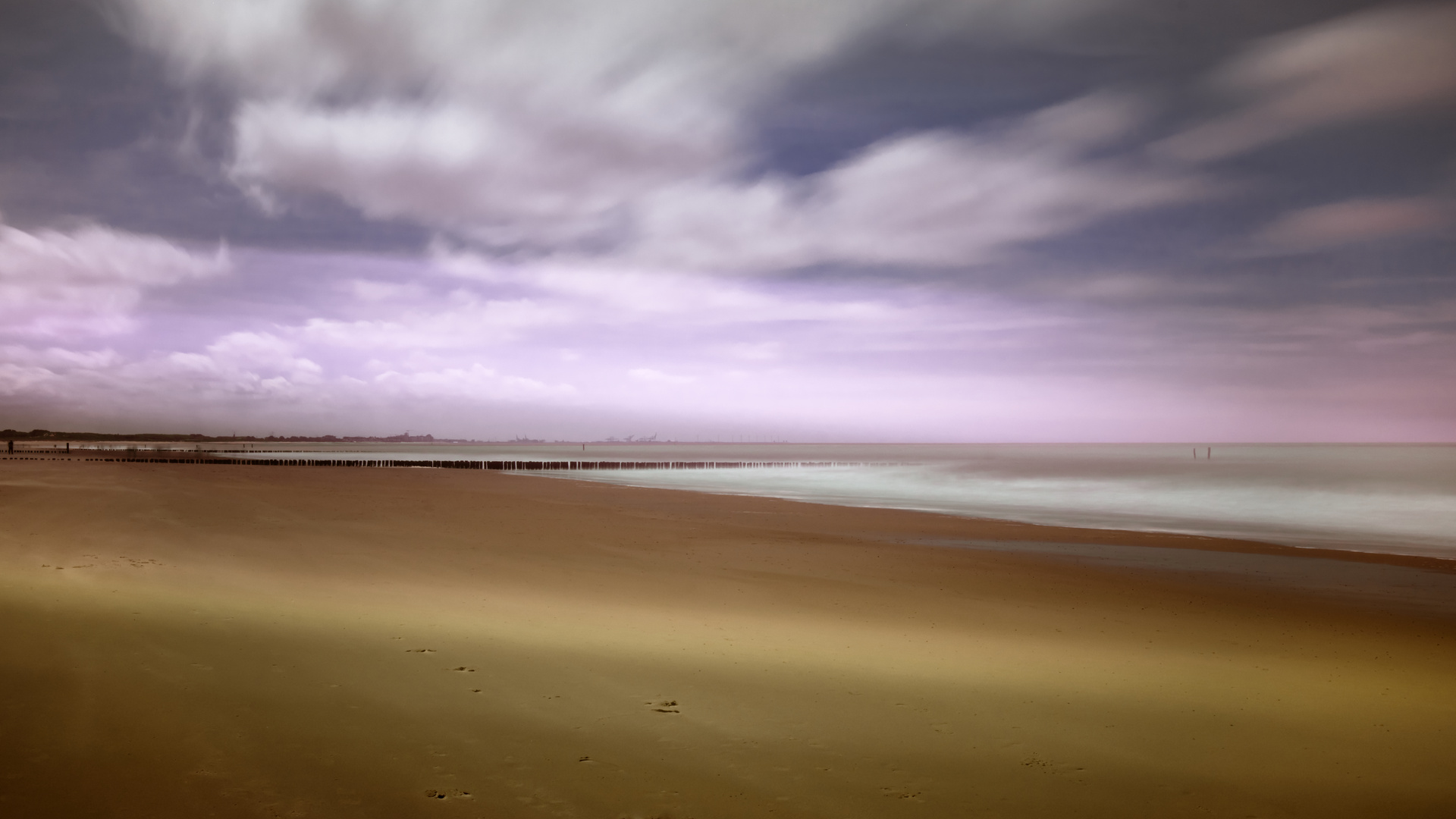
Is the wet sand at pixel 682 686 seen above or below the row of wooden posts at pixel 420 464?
above

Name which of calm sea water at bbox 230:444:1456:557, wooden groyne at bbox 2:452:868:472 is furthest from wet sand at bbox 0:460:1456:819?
wooden groyne at bbox 2:452:868:472

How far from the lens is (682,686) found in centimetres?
703

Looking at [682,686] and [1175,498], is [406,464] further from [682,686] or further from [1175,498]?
[682,686]

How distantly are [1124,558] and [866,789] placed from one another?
17.0m

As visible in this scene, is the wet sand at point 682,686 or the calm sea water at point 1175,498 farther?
the calm sea water at point 1175,498

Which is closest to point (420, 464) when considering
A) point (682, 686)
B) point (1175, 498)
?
point (1175, 498)

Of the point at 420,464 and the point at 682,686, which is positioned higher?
the point at 682,686

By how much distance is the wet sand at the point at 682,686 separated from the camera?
4.85 metres

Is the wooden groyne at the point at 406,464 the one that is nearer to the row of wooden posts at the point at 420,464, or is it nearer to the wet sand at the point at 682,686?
the row of wooden posts at the point at 420,464

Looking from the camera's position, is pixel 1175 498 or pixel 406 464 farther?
pixel 406 464

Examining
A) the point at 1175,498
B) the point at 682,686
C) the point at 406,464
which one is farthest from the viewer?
the point at 406,464

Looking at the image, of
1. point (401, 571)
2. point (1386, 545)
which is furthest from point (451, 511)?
point (1386, 545)

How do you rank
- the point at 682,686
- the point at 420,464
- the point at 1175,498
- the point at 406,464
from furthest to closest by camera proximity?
the point at 420,464, the point at 406,464, the point at 1175,498, the point at 682,686

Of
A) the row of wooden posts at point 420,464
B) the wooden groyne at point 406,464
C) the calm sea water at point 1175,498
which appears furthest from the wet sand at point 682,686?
the row of wooden posts at point 420,464
